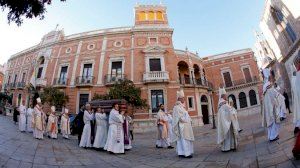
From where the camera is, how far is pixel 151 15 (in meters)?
25.9

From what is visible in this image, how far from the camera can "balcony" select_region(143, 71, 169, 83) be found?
22.1 metres

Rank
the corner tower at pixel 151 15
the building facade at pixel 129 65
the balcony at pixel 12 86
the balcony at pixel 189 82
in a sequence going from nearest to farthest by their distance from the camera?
the building facade at pixel 129 65
the balcony at pixel 189 82
the corner tower at pixel 151 15
the balcony at pixel 12 86

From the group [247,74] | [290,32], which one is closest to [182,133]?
[290,32]

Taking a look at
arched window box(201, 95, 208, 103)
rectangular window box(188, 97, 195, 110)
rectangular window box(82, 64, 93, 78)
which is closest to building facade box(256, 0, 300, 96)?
arched window box(201, 95, 208, 103)

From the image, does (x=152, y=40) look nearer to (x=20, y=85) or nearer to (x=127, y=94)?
(x=127, y=94)

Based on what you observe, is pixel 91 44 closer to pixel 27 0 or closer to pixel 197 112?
pixel 197 112

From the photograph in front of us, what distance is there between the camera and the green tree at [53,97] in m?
21.5

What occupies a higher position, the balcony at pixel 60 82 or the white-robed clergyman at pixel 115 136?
the balcony at pixel 60 82

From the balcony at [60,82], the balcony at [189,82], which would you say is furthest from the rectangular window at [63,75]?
the balcony at [189,82]

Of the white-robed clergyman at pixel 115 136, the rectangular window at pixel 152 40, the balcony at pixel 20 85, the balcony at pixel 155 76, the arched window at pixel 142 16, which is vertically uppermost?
the arched window at pixel 142 16

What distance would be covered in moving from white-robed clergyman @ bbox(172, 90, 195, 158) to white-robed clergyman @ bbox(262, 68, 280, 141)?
209 cm

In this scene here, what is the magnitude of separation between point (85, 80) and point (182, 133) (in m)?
18.8

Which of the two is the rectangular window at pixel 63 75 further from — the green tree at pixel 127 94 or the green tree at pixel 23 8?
the green tree at pixel 23 8

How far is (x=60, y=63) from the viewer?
25.5 m
